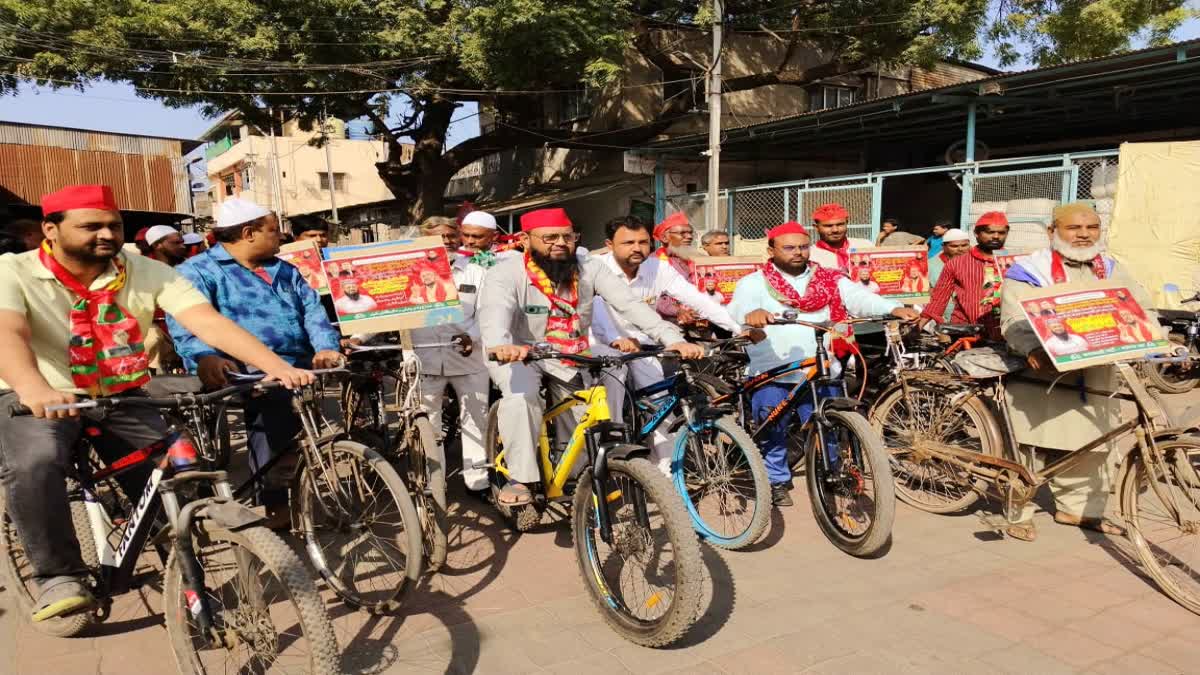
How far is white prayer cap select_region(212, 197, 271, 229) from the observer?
372cm

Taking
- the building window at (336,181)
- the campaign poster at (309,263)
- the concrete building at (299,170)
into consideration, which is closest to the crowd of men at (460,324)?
the campaign poster at (309,263)

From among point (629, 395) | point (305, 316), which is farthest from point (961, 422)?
point (305, 316)

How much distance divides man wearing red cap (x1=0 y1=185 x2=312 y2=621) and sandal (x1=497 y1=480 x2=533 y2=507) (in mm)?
1401

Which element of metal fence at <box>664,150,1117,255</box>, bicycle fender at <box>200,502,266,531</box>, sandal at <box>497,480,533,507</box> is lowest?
sandal at <box>497,480,533,507</box>

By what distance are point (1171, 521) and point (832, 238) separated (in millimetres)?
2962

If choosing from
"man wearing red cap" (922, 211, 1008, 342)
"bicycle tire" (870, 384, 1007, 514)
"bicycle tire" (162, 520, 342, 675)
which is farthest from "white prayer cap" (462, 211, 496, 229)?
"bicycle tire" (162, 520, 342, 675)

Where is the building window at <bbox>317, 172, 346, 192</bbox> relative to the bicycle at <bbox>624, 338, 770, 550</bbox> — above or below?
above

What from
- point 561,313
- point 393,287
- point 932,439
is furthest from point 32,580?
point 932,439

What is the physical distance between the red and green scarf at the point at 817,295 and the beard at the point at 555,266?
130cm

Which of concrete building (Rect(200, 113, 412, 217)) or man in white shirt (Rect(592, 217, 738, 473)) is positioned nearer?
man in white shirt (Rect(592, 217, 738, 473))

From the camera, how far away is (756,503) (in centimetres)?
378

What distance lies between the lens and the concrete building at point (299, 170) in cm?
3319

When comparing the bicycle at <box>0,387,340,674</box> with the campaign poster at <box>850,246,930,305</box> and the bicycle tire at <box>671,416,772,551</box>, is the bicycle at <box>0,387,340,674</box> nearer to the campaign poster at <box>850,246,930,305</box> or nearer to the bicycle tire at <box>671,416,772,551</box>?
the bicycle tire at <box>671,416,772,551</box>

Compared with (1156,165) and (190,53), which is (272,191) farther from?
(1156,165)
